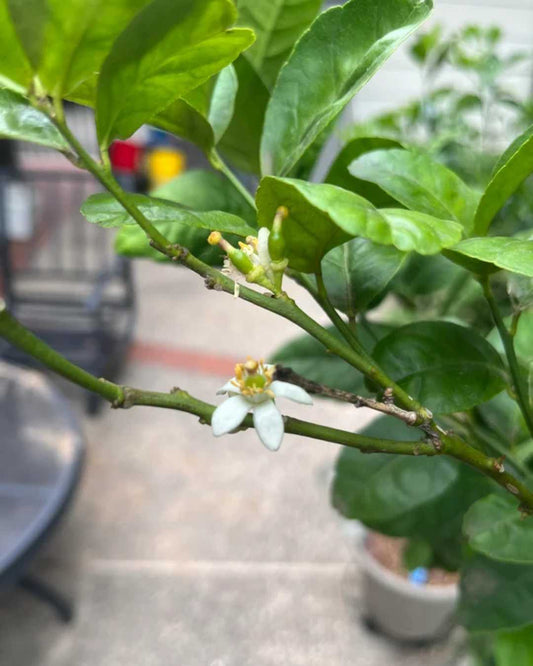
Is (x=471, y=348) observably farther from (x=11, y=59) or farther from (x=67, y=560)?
(x=67, y=560)

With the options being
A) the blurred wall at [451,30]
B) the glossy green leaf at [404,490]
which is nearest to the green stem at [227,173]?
the glossy green leaf at [404,490]

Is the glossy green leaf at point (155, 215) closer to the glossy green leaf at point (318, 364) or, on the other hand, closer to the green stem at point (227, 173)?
the green stem at point (227, 173)

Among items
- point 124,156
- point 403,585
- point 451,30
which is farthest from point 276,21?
point 451,30

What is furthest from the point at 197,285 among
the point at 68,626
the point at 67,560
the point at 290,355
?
the point at 290,355

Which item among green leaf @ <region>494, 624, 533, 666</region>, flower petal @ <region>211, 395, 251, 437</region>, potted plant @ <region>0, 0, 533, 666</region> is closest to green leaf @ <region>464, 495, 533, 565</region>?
potted plant @ <region>0, 0, 533, 666</region>

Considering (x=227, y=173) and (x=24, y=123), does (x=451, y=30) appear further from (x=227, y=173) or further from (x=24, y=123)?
(x=24, y=123)

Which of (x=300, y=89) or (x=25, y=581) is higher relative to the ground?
(x=300, y=89)

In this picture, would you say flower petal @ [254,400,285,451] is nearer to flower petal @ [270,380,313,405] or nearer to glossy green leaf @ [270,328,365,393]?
flower petal @ [270,380,313,405]
